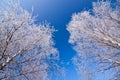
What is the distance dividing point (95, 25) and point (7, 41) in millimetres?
5626

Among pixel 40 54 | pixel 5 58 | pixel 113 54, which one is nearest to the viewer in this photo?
pixel 5 58

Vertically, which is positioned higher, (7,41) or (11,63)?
(7,41)

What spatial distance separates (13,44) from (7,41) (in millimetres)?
514

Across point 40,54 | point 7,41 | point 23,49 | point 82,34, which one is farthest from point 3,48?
point 82,34

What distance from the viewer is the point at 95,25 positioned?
37.1 feet

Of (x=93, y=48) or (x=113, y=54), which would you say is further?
(x=93, y=48)

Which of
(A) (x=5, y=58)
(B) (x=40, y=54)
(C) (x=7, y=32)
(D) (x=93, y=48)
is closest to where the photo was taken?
(A) (x=5, y=58)

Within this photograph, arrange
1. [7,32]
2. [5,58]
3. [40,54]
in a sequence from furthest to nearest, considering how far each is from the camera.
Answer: [40,54]
[7,32]
[5,58]

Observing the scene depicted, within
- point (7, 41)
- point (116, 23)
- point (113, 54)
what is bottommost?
point (7, 41)

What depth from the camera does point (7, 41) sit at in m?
7.55

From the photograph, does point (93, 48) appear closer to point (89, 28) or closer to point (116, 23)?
point (89, 28)

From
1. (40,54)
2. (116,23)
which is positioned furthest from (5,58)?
(116,23)

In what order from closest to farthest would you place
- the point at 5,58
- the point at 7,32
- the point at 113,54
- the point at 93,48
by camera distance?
the point at 5,58
the point at 7,32
the point at 113,54
the point at 93,48

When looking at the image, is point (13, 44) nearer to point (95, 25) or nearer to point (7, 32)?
point (7, 32)
